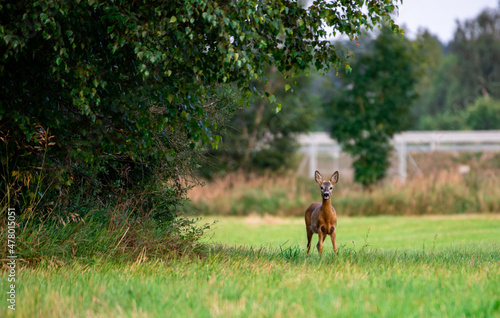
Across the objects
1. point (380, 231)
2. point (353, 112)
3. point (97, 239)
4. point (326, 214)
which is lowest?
point (380, 231)

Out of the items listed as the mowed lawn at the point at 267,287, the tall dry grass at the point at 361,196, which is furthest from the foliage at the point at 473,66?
the mowed lawn at the point at 267,287

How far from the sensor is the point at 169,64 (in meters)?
8.18

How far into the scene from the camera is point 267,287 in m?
7.18

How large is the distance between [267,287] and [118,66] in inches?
139

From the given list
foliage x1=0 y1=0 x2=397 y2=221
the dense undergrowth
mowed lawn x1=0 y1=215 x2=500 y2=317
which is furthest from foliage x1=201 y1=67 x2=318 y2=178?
foliage x1=0 y1=0 x2=397 y2=221

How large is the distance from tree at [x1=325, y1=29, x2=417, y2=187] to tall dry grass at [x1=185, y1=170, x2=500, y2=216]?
1.11 meters

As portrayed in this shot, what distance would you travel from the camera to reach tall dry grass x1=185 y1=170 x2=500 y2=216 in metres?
23.0

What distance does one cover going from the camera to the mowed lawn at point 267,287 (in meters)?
6.21

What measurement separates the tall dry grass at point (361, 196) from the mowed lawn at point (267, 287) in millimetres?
13111

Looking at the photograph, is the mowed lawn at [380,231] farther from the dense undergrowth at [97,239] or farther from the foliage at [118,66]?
the foliage at [118,66]

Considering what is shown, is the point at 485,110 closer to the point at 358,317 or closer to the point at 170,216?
the point at 170,216

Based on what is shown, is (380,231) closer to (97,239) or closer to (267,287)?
(97,239)

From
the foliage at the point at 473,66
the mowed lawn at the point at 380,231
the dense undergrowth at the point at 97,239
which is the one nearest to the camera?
the dense undergrowth at the point at 97,239

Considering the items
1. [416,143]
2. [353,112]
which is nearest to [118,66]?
[353,112]
